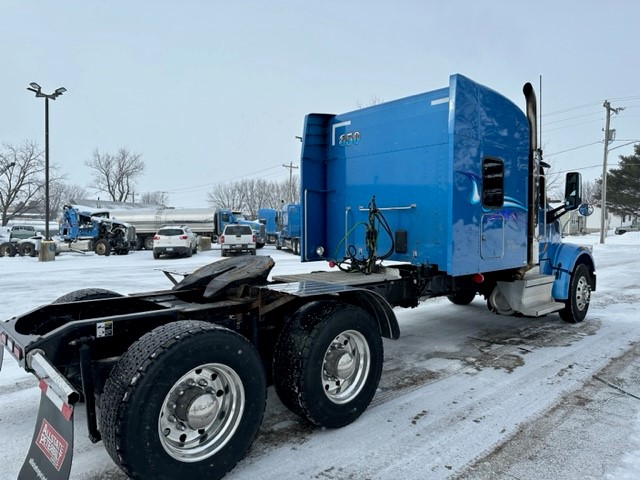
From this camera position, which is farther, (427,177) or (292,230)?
(292,230)

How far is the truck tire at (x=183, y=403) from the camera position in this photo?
2.57 m

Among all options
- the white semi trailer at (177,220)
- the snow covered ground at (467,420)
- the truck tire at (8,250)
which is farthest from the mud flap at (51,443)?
the white semi trailer at (177,220)

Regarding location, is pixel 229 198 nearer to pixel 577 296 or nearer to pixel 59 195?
pixel 59 195

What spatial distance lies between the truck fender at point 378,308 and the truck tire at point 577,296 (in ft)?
13.9

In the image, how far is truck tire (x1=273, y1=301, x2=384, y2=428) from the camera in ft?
11.5

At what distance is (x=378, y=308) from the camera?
4254mm

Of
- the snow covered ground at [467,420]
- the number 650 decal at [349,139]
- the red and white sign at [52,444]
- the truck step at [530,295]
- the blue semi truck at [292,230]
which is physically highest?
the number 650 decal at [349,139]

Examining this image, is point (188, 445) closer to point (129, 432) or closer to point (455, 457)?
point (129, 432)

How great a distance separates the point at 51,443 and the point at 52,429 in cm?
8

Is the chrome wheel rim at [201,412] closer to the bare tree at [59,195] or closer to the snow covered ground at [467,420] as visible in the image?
the snow covered ground at [467,420]

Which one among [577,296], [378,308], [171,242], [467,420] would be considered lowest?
[467,420]

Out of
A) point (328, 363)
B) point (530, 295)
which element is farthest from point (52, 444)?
point (530, 295)

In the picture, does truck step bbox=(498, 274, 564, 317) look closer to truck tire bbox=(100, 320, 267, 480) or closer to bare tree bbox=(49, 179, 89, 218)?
truck tire bbox=(100, 320, 267, 480)

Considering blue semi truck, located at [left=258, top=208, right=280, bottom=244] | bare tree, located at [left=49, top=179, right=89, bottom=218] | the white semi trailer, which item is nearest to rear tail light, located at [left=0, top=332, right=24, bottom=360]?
the white semi trailer
